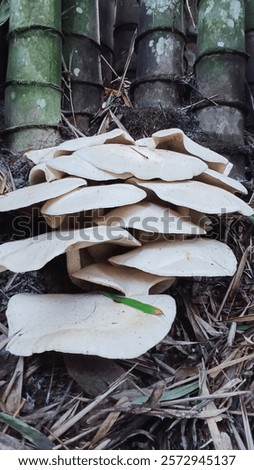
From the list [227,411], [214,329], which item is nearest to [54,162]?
[214,329]

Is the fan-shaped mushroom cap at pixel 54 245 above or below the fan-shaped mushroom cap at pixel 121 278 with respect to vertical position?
above

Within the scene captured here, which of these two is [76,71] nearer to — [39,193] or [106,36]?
[106,36]

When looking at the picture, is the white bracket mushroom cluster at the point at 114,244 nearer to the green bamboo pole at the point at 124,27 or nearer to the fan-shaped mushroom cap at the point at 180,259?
the fan-shaped mushroom cap at the point at 180,259

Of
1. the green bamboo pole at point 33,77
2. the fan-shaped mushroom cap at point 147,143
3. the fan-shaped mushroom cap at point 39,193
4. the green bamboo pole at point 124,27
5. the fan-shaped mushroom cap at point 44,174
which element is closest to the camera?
the fan-shaped mushroom cap at point 39,193

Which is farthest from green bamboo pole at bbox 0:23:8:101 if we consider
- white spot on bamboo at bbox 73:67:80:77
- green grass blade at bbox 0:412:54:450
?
green grass blade at bbox 0:412:54:450

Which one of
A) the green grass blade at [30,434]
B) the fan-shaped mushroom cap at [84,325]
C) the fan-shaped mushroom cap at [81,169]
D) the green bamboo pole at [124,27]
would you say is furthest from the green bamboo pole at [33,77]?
the green grass blade at [30,434]

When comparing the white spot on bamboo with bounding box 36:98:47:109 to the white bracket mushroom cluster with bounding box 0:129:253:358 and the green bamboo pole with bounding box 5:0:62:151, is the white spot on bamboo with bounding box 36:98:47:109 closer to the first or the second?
the green bamboo pole with bounding box 5:0:62:151

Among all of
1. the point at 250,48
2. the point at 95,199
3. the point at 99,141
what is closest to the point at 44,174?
the point at 99,141

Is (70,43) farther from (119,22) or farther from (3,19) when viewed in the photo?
(119,22)
